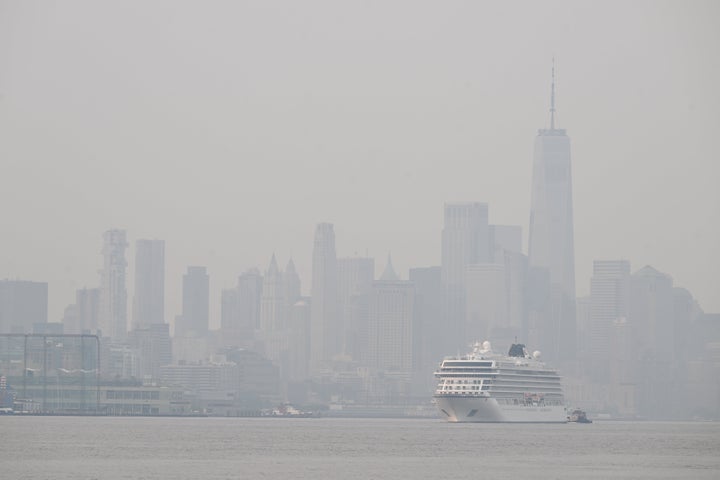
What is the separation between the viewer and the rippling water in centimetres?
12481

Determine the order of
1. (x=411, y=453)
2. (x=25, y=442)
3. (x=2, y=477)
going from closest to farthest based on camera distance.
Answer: (x=2, y=477)
(x=411, y=453)
(x=25, y=442)

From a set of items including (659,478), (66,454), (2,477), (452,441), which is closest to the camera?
(2,477)

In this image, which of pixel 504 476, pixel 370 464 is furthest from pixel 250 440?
pixel 504 476

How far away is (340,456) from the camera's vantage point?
148 m

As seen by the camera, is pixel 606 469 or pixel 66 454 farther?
pixel 66 454

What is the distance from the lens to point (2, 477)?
11594 centimetres

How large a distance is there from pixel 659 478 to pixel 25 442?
6809 cm

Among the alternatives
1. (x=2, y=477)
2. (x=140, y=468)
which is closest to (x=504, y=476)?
(x=140, y=468)

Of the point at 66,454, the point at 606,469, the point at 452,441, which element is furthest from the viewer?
the point at 452,441

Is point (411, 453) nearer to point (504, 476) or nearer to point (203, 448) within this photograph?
point (203, 448)

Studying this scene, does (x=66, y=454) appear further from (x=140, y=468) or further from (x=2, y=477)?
(x=2, y=477)

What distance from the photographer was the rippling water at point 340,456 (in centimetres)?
12481

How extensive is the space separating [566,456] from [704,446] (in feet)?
124

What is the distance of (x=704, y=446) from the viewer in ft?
604
